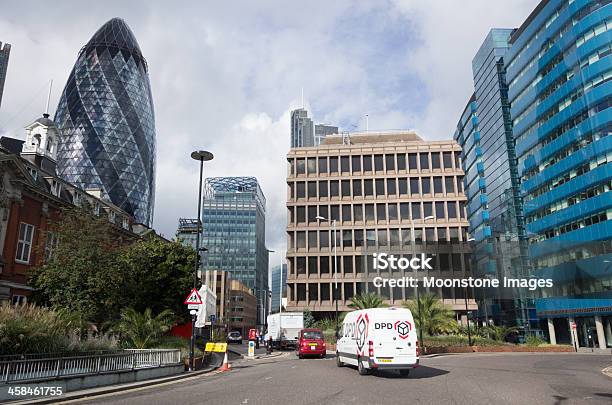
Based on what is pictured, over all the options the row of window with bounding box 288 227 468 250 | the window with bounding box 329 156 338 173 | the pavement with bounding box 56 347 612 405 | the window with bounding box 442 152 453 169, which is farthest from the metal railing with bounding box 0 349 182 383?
the window with bounding box 442 152 453 169

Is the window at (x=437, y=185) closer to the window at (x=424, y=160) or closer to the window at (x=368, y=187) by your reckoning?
the window at (x=424, y=160)

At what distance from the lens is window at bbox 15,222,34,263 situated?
3038 cm

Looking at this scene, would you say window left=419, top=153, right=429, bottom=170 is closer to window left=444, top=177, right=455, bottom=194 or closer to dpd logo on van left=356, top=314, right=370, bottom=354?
window left=444, top=177, right=455, bottom=194

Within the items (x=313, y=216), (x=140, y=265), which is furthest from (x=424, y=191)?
(x=140, y=265)

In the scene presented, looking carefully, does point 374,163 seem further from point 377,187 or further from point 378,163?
point 377,187

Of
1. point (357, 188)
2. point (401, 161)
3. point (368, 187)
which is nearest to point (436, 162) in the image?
point (401, 161)

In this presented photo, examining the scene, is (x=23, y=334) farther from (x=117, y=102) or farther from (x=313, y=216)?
(x=117, y=102)

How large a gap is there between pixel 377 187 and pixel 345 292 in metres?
16.7

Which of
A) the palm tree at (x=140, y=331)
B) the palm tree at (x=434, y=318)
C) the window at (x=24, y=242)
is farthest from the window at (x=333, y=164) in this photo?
the palm tree at (x=140, y=331)

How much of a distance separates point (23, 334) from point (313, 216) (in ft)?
190

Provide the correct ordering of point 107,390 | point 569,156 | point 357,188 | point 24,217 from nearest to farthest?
point 107,390
point 24,217
point 569,156
point 357,188

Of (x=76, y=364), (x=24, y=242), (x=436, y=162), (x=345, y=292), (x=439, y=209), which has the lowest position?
(x=76, y=364)

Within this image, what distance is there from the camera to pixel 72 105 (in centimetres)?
13438

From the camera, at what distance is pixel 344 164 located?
233 ft
